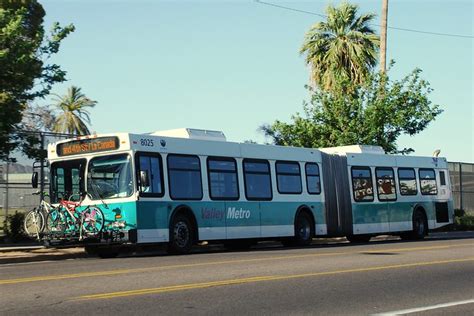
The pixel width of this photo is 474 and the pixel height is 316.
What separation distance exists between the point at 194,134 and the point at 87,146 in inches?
118

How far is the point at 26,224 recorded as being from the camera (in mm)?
18125

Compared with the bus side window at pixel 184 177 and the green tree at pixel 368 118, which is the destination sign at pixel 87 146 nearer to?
the bus side window at pixel 184 177

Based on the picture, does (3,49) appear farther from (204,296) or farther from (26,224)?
(204,296)

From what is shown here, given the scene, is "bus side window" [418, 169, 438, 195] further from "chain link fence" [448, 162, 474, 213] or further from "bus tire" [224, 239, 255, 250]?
"chain link fence" [448, 162, 474, 213]

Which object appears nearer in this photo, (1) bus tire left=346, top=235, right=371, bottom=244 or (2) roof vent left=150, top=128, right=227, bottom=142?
(2) roof vent left=150, top=128, right=227, bottom=142

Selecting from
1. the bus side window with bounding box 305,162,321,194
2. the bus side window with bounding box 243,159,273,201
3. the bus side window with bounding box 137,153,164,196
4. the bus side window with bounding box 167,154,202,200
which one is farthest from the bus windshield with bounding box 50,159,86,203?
the bus side window with bounding box 305,162,321,194

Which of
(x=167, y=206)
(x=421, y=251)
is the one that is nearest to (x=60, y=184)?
(x=167, y=206)

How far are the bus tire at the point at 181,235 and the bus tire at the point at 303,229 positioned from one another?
16.2 feet

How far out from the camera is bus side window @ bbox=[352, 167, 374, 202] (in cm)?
2500

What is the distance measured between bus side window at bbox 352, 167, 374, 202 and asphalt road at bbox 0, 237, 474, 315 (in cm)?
970

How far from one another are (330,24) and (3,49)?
21972mm

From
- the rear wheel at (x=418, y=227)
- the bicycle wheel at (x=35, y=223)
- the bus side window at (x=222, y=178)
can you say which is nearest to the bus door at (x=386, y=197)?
the rear wheel at (x=418, y=227)

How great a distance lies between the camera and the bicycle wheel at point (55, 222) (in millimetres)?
17734

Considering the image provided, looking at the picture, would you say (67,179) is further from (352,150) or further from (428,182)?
(428,182)
